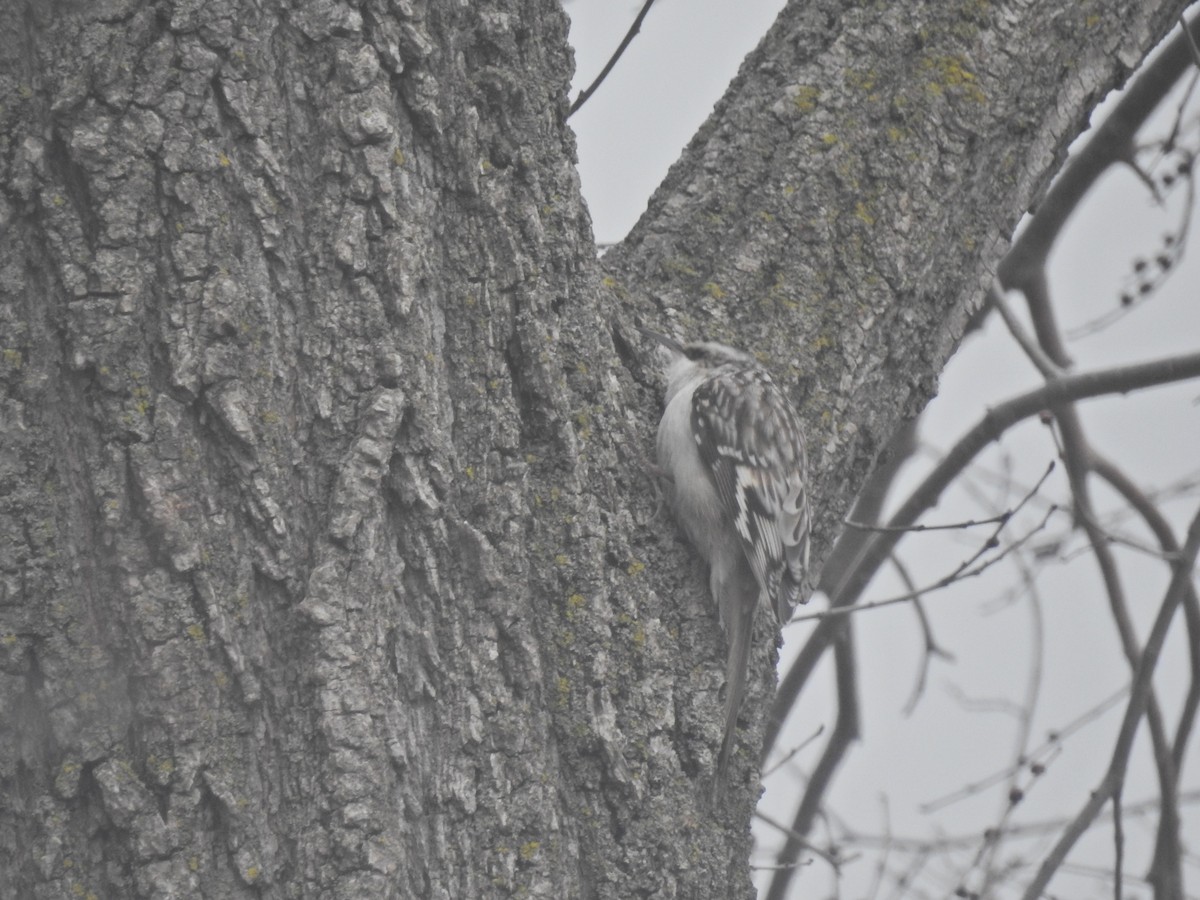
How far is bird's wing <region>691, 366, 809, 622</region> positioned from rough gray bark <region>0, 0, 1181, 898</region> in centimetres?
57

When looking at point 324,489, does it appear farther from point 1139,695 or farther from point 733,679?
point 1139,695

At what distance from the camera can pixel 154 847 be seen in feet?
5.37

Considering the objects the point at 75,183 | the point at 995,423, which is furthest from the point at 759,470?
the point at 75,183

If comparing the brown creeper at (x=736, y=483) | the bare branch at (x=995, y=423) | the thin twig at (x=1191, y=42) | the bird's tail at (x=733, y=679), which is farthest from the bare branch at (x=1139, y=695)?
the bird's tail at (x=733, y=679)

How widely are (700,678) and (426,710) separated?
535mm

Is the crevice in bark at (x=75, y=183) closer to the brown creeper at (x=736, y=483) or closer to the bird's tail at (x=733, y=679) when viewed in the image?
the brown creeper at (x=736, y=483)

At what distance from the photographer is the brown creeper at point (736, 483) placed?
2432 mm

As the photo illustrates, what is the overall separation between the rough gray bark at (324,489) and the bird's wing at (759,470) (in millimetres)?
565

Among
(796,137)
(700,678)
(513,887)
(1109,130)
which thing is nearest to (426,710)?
(513,887)

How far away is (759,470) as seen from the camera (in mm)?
3297

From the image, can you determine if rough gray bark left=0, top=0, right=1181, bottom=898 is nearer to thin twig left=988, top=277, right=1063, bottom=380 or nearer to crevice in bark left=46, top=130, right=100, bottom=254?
crevice in bark left=46, top=130, right=100, bottom=254

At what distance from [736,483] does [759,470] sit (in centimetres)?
10

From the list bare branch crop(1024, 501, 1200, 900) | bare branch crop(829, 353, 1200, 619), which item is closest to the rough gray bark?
bare branch crop(1024, 501, 1200, 900)

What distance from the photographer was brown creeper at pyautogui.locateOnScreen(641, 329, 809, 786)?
95.7 inches
